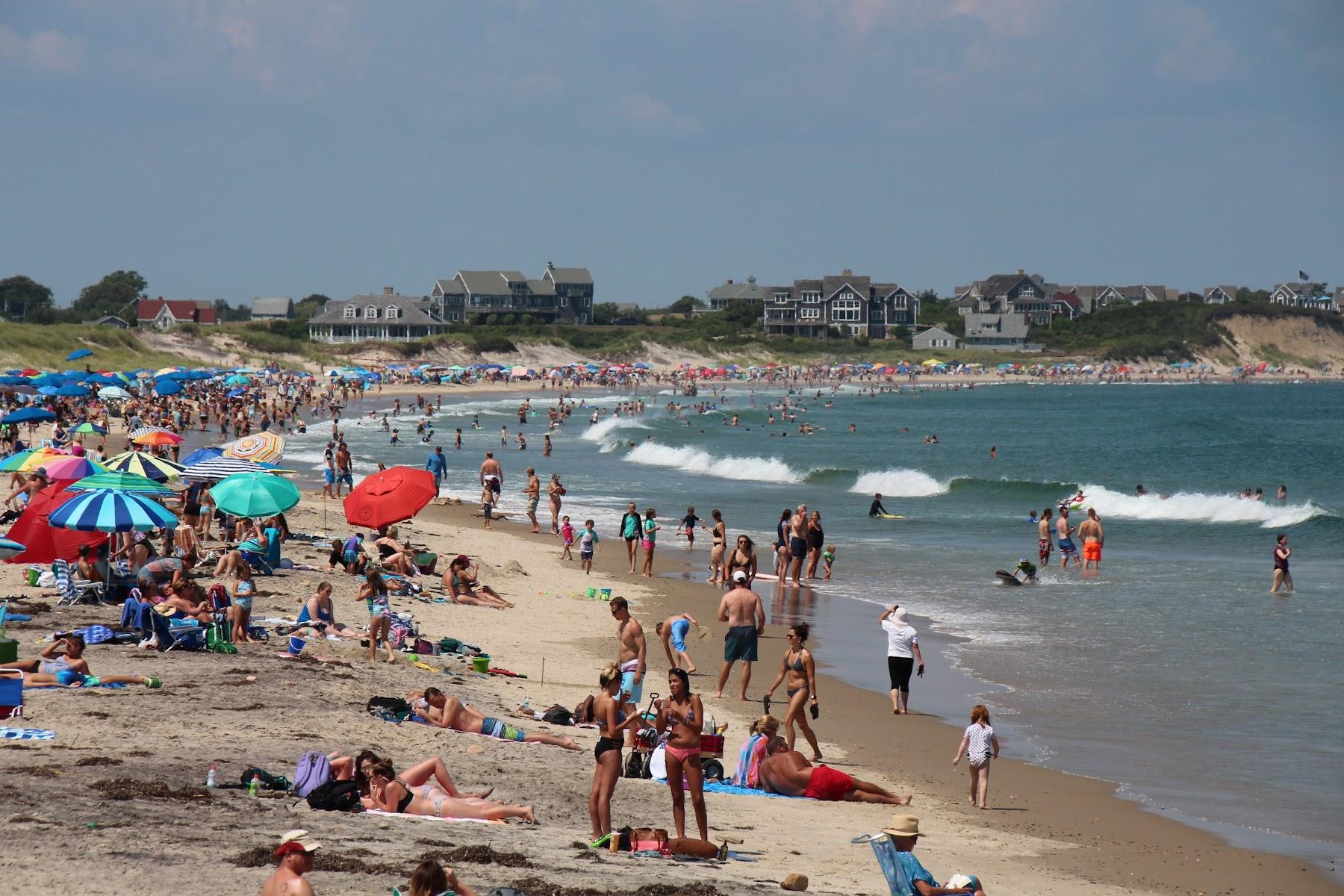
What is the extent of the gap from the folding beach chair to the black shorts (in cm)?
566

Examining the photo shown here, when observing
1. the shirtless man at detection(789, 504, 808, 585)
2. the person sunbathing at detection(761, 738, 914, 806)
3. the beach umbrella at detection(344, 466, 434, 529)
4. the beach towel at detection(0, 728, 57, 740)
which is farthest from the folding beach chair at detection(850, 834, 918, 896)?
the shirtless man at detection(789, 504, 808, 585)

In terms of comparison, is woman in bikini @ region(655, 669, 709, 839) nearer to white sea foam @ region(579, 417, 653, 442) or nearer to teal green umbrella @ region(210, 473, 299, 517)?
teal green umbrella @ region(210, 473, 299, 517)

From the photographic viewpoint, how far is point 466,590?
55.6ft

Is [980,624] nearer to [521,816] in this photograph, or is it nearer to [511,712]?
[511,712]

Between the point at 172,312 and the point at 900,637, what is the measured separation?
129776 millimetres

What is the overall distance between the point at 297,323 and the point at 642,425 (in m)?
65.6

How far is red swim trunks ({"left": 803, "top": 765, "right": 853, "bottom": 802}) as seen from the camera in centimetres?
956

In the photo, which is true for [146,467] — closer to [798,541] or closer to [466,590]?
[466,590]

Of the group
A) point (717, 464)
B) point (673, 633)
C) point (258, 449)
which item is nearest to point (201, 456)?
point (258, 449)

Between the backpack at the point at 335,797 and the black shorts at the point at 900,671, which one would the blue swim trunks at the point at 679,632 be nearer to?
the black shorts at the point at 900,671

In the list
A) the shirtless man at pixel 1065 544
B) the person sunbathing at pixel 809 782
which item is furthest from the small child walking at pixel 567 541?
the person sunbathing at pixel 809 782

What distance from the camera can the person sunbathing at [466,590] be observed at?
16.8 m

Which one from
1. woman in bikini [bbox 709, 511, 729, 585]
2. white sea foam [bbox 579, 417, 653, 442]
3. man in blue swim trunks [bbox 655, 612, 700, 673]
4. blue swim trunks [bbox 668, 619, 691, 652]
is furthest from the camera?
white sea foam [bbox 579, 417, 653, 442]

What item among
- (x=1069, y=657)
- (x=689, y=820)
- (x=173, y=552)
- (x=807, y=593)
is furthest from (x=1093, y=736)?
(x=173, y=552)
